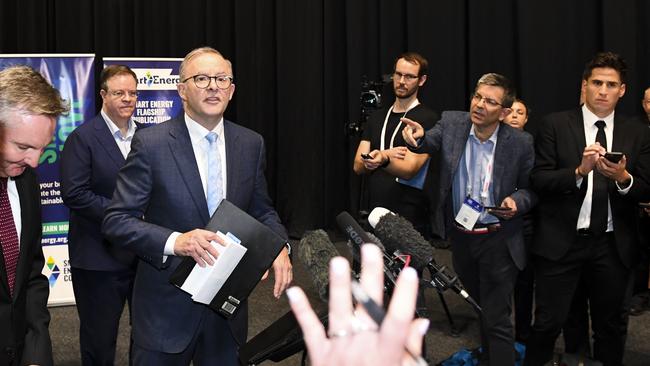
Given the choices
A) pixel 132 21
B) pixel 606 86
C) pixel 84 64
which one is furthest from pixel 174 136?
pixel 132 21

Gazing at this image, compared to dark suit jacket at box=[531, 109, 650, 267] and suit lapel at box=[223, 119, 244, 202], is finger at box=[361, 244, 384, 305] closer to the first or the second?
suit lapel at box=[223, 119, 244, 202]

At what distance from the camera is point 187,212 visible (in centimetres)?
246

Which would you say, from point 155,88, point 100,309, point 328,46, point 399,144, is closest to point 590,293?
point 399,144

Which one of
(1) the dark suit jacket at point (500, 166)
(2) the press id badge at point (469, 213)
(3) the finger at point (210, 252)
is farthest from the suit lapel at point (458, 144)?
(3) the finger at point (210, 252)

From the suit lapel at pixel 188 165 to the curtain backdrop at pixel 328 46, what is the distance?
4312 mm

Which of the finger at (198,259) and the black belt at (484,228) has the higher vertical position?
the finger at (198,259)

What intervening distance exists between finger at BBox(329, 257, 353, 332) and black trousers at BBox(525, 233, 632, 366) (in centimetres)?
281

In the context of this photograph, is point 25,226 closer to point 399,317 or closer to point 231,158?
point 231,158

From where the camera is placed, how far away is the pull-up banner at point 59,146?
5.11 m

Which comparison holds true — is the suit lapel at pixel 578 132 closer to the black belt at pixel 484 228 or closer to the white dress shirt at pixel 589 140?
the white dress shirt at pixel 589 140

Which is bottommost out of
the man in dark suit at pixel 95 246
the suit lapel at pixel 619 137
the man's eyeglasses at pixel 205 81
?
the man in dark suit at pixel 95 246

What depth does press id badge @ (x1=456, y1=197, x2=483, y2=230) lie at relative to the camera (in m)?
3.40

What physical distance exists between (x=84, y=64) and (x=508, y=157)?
3263mm

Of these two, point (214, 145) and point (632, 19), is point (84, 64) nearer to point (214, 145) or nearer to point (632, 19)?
point (214, 145)
